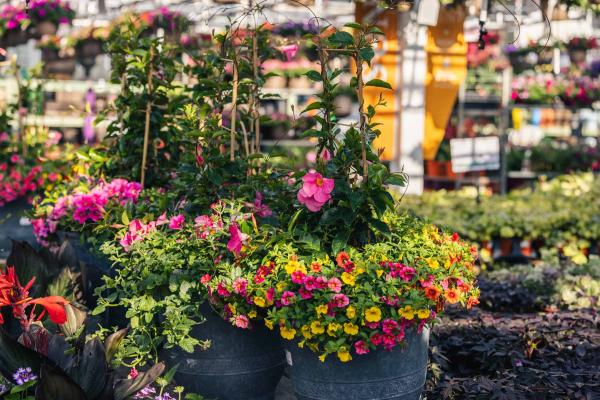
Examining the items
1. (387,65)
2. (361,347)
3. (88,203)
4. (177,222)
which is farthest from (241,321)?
(387,65)

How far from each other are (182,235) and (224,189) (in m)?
0.40

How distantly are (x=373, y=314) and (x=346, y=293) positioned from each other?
128 millimetres

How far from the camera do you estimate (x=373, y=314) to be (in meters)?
2.66

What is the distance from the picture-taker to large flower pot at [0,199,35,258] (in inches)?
226

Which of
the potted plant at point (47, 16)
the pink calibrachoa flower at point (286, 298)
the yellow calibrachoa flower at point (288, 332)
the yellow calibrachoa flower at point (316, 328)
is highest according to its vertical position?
the potted plant at point (47, 16)

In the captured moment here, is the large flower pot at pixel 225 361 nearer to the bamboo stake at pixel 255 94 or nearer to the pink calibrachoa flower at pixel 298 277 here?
the pink calibrachoa flower at pixel 298 277

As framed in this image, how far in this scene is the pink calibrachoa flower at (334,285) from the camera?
8.82 ft

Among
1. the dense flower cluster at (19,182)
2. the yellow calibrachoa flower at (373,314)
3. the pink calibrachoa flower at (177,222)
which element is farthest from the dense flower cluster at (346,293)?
the dense flower cluster at (19,182)

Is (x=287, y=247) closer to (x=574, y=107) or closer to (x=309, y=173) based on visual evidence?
(x=309, y=173)

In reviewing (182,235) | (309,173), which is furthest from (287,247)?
(182,235)

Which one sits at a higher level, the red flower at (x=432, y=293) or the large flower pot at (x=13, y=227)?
the red flower at (x=432, y=293)

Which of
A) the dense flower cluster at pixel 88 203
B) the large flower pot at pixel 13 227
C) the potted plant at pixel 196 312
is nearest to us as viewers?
the potted plant at pixel 196 312

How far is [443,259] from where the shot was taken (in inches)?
115

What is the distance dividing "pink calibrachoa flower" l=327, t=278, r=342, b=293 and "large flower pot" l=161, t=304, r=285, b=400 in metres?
0.52
